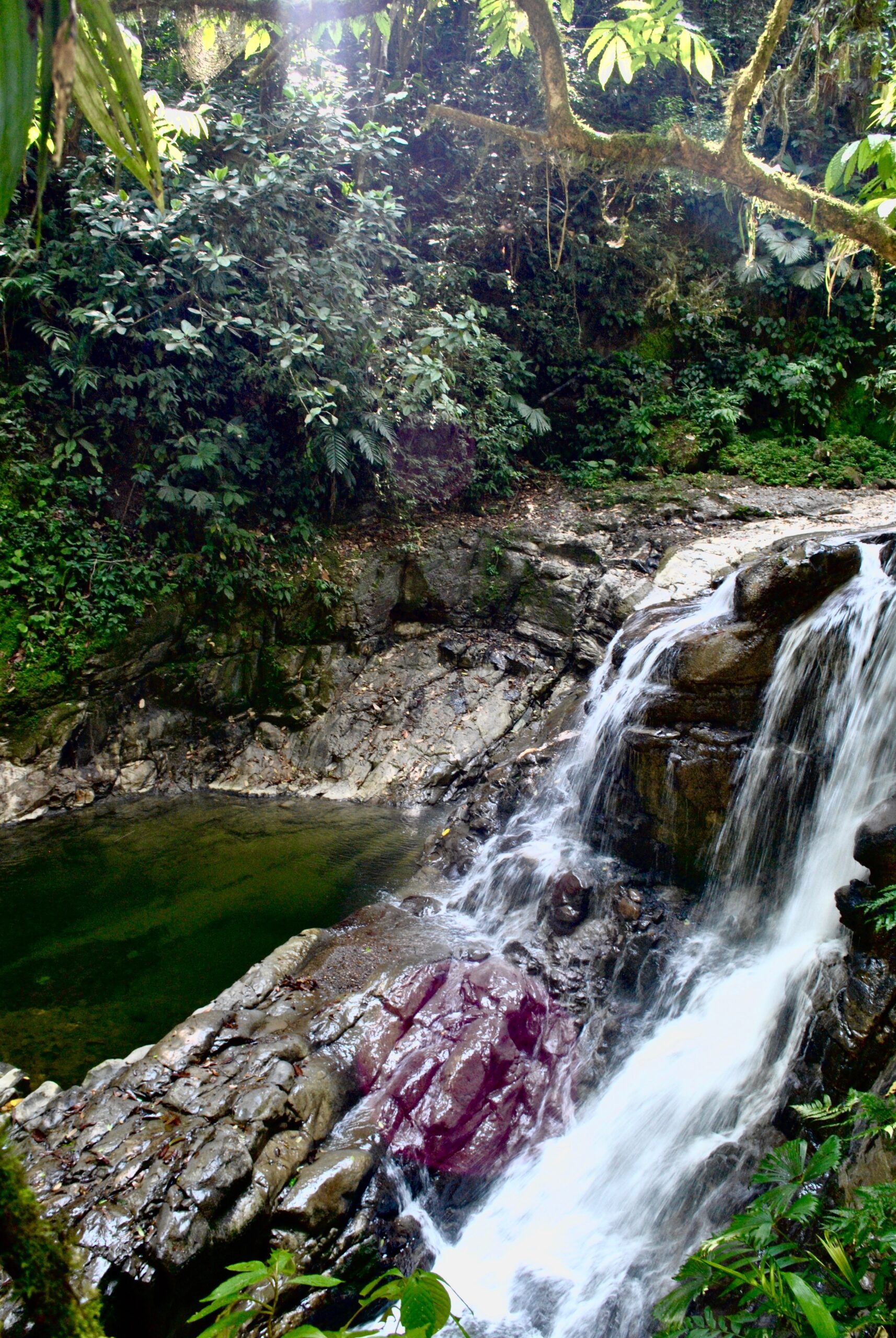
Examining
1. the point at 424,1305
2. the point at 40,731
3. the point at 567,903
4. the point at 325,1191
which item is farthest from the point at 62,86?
the point at 40,731

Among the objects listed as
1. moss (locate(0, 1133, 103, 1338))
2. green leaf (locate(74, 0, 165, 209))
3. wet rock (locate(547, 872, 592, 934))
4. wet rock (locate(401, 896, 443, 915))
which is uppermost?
green leaf (locate(74, 0, 165, 209))

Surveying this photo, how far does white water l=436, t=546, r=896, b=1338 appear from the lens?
3.19 metres

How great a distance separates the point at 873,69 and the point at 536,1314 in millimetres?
14033

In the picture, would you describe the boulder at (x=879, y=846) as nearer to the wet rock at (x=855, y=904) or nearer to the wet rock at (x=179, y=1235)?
the wet rock at (x=855, y=904)

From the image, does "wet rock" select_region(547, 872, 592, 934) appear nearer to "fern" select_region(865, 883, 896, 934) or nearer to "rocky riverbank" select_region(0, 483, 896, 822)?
Answer: "fern" select_region(865, 883, 896, 934)

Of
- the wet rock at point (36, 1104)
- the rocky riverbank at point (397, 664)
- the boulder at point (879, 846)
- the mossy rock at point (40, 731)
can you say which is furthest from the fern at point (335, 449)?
the boulder at point (879, 846)

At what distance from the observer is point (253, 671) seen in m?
8.34

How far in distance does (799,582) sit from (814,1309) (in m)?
4.76

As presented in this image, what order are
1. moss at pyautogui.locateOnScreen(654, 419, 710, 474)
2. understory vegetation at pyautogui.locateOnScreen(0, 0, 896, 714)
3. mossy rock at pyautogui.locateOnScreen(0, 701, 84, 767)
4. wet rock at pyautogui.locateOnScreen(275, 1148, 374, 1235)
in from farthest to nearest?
moss at pyautogui.locateOnScreen(654, 419, 710, 474) < understory vegetation at pyautogui.locateOnScreen(0, 0, 896, 714) < mossy rock at pyautogui.locateOnScreen(0, 701, 84, 767) < wet rock at pyautogui.locateOnScreen(275, 1148, 374, 1235)

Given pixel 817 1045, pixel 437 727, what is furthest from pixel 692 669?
pixel 437 727

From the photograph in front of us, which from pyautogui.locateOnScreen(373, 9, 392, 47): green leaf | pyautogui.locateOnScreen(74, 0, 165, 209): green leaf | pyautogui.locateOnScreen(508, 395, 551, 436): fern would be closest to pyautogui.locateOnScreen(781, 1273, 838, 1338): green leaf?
pyautogui.locateOnScreen(74, 0, 165, 209): green leaf

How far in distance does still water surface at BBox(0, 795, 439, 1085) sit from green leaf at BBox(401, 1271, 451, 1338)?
3.52m

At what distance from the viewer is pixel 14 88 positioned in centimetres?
60

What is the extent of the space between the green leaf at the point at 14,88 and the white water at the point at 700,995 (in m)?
4.02
